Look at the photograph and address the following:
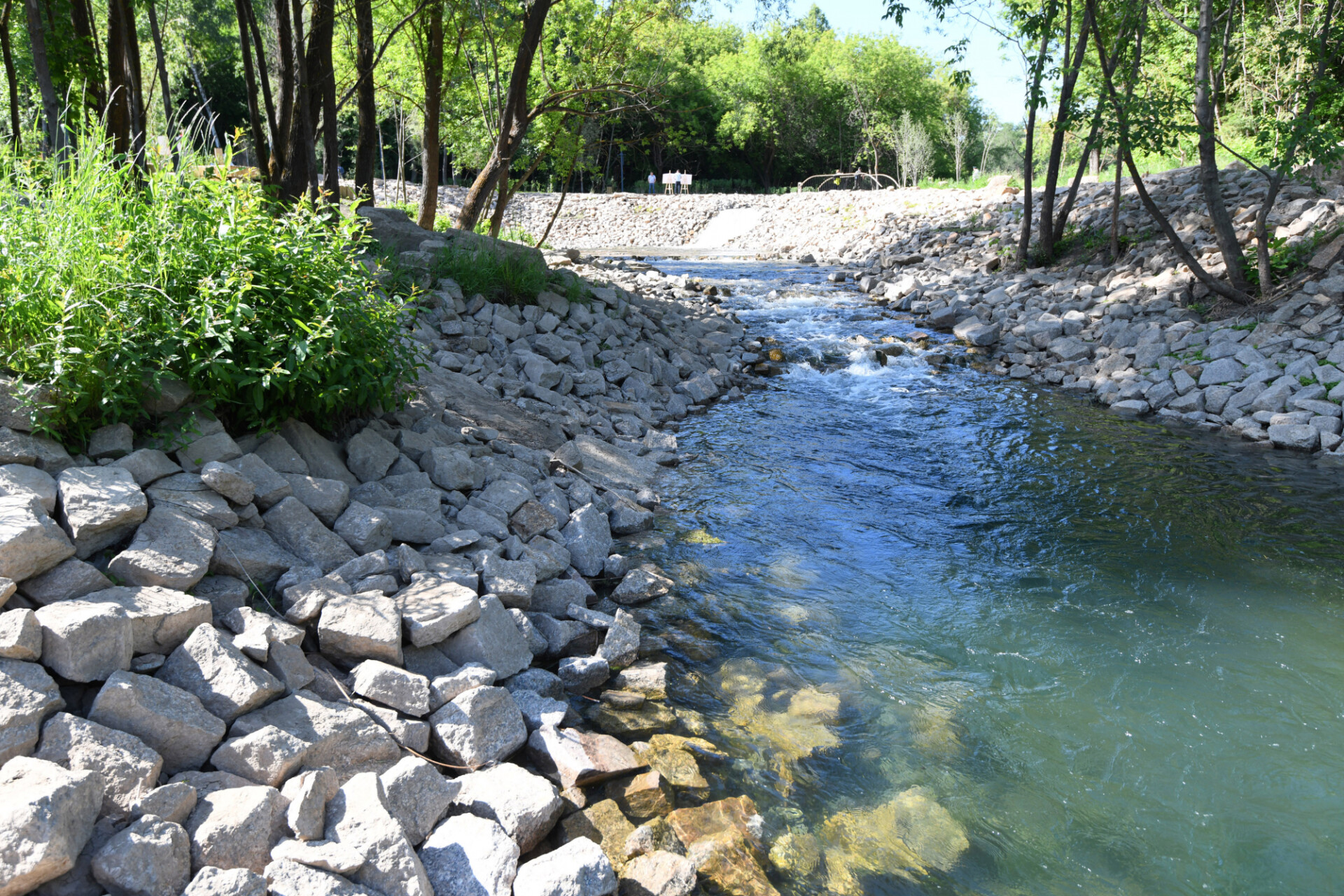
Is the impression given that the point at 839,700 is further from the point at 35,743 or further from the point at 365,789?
the point at 35,743

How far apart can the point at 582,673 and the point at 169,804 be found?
1.72 metres

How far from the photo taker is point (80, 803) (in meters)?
2.18

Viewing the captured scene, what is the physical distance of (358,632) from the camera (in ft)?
10.6

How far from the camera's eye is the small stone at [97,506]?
10.0 ft

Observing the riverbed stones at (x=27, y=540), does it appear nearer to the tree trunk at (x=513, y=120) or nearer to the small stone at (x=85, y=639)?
the small stone at (x=85, y=639)

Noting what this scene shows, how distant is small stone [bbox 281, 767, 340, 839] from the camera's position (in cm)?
242

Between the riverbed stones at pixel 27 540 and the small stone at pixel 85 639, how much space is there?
0.18 m

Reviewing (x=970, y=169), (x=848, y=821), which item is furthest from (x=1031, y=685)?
(x=970, y=169)

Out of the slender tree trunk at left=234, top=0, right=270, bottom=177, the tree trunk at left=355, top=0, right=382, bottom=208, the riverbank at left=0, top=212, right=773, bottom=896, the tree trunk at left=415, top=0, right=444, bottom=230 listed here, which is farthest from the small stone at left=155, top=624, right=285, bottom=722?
the tree trunk at left=415, top=0, right=444, bottom=230

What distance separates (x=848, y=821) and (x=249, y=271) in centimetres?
345

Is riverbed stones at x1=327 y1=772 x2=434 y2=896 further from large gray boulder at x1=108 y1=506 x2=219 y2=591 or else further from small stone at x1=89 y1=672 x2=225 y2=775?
large gray boulder at x1=108 y1=506 x2=219 y2=591

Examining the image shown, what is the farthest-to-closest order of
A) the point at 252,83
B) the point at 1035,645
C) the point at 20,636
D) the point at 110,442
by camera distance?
the point at 252,83 < the point at 1035,645 < the point at 110,442 < the point at 20,636

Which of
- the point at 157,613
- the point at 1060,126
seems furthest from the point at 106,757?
the point at 1060,126

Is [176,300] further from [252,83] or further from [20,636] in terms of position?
[252,83]
